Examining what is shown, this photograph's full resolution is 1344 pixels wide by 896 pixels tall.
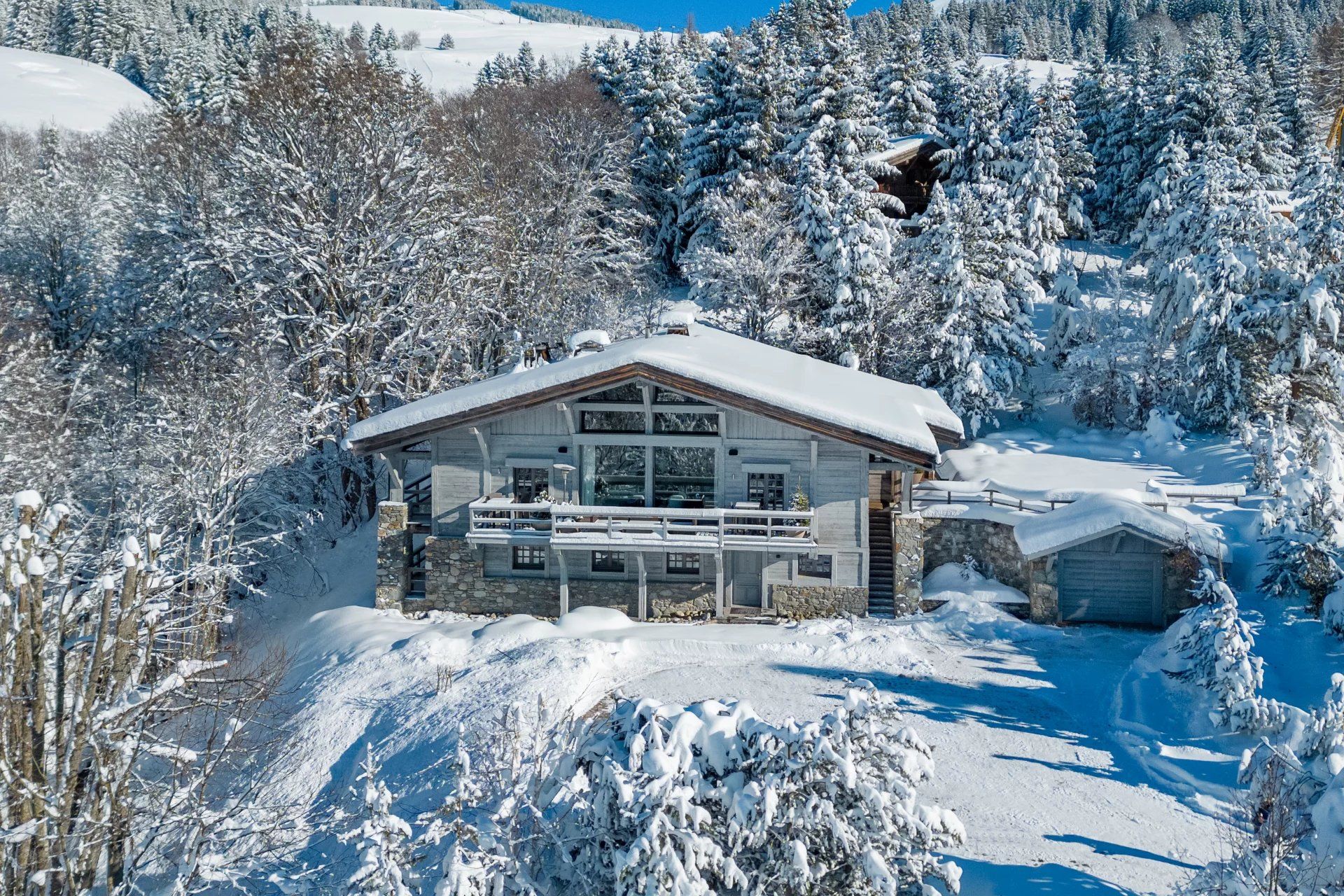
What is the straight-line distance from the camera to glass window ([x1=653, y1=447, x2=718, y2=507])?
23.0m

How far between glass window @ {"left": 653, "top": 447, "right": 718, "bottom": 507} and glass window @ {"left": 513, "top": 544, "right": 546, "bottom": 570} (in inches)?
122

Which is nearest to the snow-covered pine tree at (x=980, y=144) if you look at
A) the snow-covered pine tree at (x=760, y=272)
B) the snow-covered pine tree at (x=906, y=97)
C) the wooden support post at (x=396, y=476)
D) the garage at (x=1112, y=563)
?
the snow-covered pine tree at (x=906, y=97)

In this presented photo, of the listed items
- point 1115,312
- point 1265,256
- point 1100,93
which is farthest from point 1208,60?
Answer: point 1265,256

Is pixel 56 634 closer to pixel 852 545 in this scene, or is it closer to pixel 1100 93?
pixel 852 545

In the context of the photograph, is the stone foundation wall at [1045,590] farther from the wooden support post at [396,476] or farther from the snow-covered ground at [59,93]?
the snow-covered ground at [59,93]

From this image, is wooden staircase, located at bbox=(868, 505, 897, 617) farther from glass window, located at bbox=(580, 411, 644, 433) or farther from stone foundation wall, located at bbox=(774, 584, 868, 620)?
glass window, located at bbox=(580, 411, 644, 433)

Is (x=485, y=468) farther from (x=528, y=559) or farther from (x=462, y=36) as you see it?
(x=462, y=36)

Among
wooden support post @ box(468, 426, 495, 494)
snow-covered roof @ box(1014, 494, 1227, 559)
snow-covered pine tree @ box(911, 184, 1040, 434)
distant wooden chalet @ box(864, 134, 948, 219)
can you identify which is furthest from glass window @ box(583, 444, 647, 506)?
distant wooden chalet @ box(864, 134, 948, 219)

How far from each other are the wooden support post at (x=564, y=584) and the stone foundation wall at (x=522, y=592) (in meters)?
0.24

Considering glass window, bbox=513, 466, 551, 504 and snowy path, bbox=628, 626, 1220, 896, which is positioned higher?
glass window, bbox=513, 466, 551, 504

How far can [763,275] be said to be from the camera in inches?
1422

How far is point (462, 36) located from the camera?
165 m

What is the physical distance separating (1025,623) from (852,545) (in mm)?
4095

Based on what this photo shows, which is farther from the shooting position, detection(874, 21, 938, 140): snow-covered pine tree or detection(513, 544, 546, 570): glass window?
detection(874, 21, 938, 140): snow-covered pine tree
